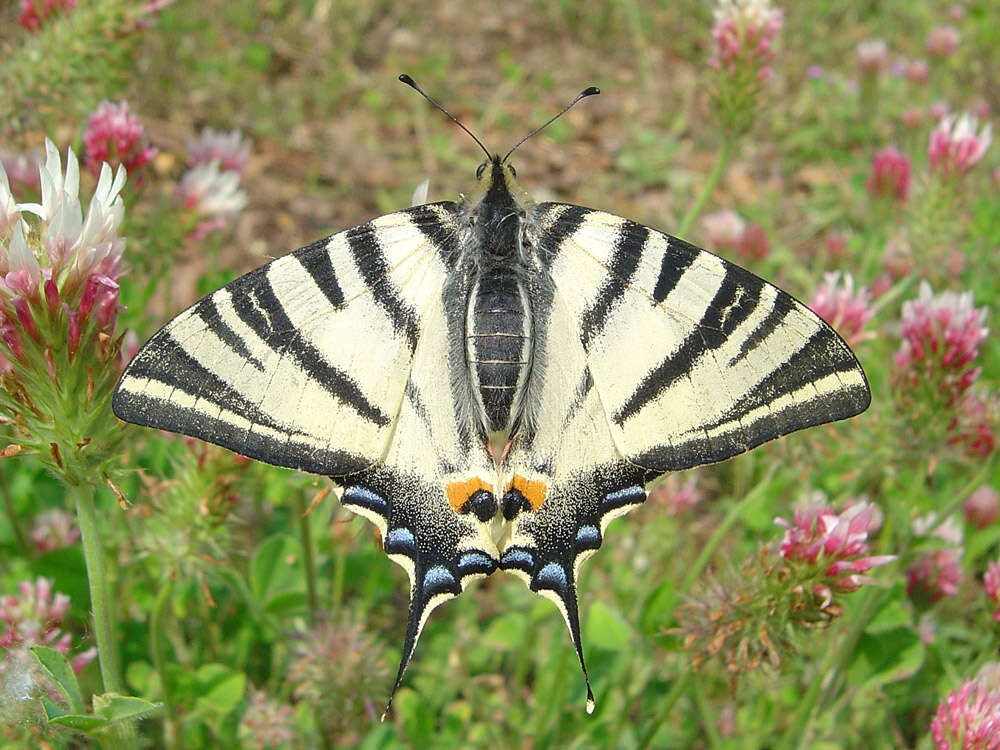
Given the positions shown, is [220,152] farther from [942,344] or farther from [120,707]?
[942,344]

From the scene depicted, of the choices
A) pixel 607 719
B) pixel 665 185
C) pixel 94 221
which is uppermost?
pixel 665 185

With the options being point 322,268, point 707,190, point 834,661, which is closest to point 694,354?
point 322,268

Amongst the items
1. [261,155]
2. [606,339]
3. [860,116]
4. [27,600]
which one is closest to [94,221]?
[606,339]

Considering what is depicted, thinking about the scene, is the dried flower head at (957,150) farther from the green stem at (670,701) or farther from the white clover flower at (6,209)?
the white clover flower at (6,209)

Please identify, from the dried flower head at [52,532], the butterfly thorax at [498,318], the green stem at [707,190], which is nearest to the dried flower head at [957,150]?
the green stem at [707,190]

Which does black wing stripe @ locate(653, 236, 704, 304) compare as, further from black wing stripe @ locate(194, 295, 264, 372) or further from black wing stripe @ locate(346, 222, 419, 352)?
black wing stripe @ locate(194, 295, 264, 372)

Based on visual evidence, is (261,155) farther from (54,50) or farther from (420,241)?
(420,241)
